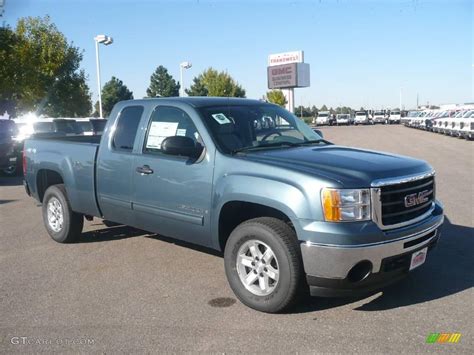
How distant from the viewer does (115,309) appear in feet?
14.3

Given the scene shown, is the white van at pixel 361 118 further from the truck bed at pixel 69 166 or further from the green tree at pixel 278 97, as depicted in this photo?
the truck bed at pixel 69 166

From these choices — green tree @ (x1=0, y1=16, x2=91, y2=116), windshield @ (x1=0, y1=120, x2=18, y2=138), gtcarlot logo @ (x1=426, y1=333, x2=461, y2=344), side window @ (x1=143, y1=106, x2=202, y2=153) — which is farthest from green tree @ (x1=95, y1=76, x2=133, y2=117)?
gtcarlot logo @ (x1=426, y1=333, x2=461, y2=344)

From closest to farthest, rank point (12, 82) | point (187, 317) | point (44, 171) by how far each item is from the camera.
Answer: point (187, 317)
point (44, 171)
point (12, 82)

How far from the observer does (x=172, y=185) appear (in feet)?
16.1

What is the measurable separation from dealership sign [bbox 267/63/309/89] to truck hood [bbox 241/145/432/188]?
169 ft

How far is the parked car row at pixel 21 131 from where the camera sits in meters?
14.5

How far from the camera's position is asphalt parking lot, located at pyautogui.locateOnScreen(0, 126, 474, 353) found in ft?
12.1

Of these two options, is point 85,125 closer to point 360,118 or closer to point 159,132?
point 159,132

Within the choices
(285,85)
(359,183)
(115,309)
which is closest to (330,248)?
(359,183)

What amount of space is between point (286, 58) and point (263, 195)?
59142 mm

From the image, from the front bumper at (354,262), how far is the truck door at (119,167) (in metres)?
2.41

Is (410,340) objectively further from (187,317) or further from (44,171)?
(44,171)

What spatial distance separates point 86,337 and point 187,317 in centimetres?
82

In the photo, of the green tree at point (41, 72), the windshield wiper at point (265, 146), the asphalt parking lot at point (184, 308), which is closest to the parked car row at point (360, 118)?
the green tree at point (41, 72)
